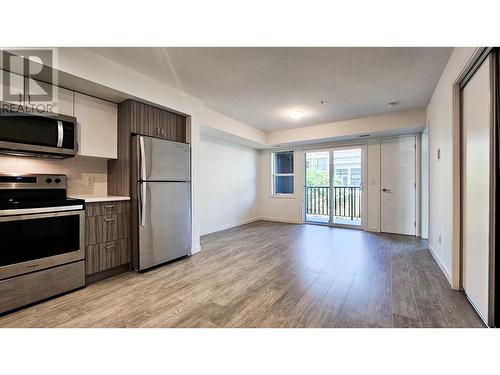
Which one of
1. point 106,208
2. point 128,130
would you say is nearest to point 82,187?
point 106,208

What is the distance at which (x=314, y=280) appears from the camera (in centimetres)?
238

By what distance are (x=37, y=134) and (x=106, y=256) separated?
1.40m

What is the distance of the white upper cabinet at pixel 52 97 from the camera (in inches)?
81.0

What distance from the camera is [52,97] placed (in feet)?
7.22

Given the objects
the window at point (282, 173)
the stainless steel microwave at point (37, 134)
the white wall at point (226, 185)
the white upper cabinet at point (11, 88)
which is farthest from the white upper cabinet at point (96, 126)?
the window at point (282, 173)

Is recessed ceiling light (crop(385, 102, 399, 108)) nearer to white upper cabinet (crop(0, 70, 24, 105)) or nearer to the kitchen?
the kitchen

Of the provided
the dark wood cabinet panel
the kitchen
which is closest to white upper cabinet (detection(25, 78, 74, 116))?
the kitchen

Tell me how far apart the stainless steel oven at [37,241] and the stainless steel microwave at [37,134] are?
293 mm

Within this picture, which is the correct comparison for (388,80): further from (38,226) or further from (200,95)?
(38,226)

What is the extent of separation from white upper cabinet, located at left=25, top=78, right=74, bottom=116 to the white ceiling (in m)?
0.61

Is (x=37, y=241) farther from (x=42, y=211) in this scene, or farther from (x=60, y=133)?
(x=60, y=133)

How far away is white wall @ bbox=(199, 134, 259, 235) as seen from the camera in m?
4.66
